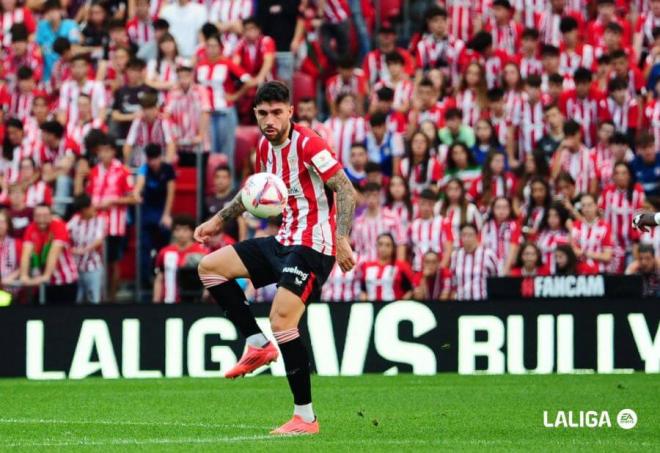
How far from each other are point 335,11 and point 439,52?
6.13 feet

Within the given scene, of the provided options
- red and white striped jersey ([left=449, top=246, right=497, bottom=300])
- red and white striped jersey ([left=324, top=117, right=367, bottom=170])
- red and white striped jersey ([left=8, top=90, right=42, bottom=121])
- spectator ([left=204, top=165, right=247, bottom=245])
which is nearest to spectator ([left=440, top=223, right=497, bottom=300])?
red and white striped jersey ([left=449, top=246, right=497, bottom=300])

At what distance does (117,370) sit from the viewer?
16141 mm

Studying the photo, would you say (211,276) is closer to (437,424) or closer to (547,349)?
(437,424)

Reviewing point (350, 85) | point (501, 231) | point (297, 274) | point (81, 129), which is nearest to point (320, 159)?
point (297, 274)

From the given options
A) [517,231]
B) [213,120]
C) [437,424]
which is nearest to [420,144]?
[517,231]

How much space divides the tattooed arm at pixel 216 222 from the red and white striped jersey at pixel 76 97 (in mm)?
10634

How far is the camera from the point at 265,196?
975cm

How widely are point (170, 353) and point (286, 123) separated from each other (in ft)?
22.1

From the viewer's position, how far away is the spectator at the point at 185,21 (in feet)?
70.4

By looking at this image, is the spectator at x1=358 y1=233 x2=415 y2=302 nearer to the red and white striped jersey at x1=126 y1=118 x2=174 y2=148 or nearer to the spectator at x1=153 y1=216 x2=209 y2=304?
the spectator at x1=153 y1=216 x2=209 y2=304

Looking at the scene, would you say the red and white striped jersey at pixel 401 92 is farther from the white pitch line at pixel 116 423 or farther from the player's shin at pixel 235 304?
the player's shin at pixel 235 304

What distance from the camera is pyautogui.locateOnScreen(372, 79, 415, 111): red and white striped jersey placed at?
20.2 meters

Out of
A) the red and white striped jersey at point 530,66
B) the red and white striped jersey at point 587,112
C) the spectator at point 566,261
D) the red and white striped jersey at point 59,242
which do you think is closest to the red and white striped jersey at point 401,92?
the red and white striped jersey at point 530,66

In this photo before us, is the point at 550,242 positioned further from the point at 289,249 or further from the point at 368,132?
the point at 289,249
